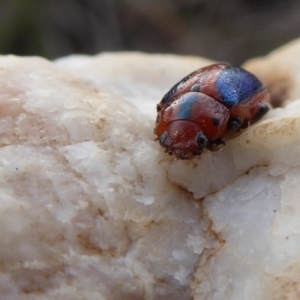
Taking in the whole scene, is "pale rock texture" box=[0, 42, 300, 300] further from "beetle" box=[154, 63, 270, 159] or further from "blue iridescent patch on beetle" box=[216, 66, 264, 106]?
"blue iridescent patch on beetle" box=[216, 66, 264, 106]

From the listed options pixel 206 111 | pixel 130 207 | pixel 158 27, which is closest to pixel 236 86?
pixel 206 111

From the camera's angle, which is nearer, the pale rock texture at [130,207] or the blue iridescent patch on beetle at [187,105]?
the pale rock texture at [130,207]

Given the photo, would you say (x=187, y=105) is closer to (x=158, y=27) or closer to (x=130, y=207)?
(x=130, y=207)

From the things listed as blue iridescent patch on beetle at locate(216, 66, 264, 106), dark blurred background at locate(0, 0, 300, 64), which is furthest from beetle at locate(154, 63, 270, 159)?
dark blurred background at locate(0, 0, 300, 64)

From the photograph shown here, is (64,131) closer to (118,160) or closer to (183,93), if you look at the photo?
(118,160)

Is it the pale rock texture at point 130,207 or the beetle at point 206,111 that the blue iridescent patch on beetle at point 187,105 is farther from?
the pale rock texture at point 130,207

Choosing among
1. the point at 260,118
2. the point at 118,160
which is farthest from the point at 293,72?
the point at 118,160

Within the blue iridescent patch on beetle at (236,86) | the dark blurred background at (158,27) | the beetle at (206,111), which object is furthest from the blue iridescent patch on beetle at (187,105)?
the dark blurred background at (158,27)
